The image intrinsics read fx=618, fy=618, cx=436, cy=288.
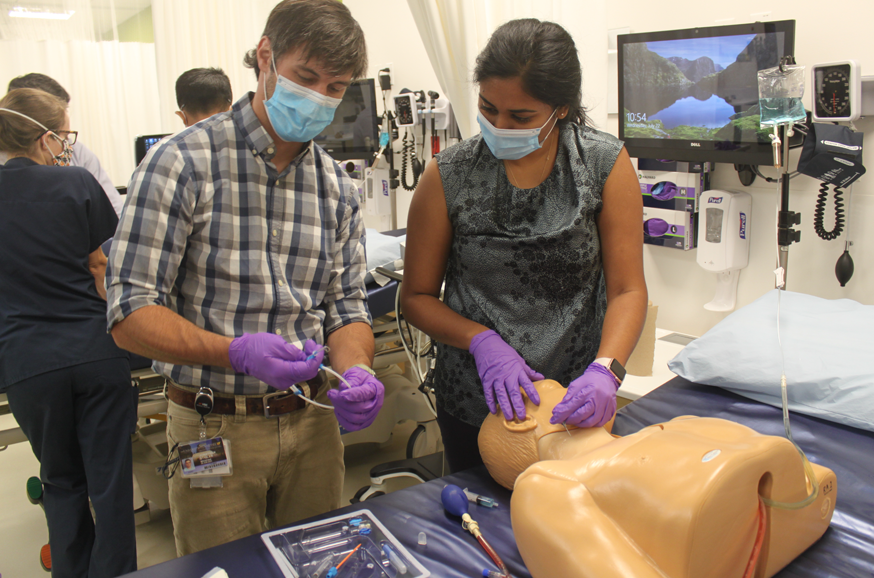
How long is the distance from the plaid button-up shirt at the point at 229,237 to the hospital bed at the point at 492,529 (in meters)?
0.34

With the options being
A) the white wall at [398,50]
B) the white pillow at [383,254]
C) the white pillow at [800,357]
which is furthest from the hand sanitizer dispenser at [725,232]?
the white wall at [398,50]

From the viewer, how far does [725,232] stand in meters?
2.31

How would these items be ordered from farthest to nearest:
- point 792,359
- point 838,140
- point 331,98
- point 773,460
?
point 838,140 < point 792,359 < point 331,98 < point 773,460

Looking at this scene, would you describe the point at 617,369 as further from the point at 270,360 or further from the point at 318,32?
the point at 318,32

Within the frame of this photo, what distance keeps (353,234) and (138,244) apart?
0.46m

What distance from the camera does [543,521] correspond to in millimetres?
890

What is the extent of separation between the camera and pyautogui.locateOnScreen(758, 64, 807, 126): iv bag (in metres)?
1.85

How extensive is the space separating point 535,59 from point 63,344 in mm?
1580

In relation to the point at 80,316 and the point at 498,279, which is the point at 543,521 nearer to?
the point at 498,279

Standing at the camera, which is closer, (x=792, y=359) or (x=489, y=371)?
(x=489, y=371)

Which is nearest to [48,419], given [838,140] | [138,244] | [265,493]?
[265,493]

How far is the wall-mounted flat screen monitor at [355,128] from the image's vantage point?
371 centimetres

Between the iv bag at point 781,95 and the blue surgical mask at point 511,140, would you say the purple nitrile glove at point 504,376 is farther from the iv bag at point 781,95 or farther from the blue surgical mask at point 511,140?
the iv bag at point 781,95

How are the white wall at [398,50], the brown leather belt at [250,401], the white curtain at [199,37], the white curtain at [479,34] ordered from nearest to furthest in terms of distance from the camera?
1. the brown leather belt at [250,401]
2. the white curtain at [479,34]
3. the white wall at [398,50]
4. the white curtain at [199,37]
